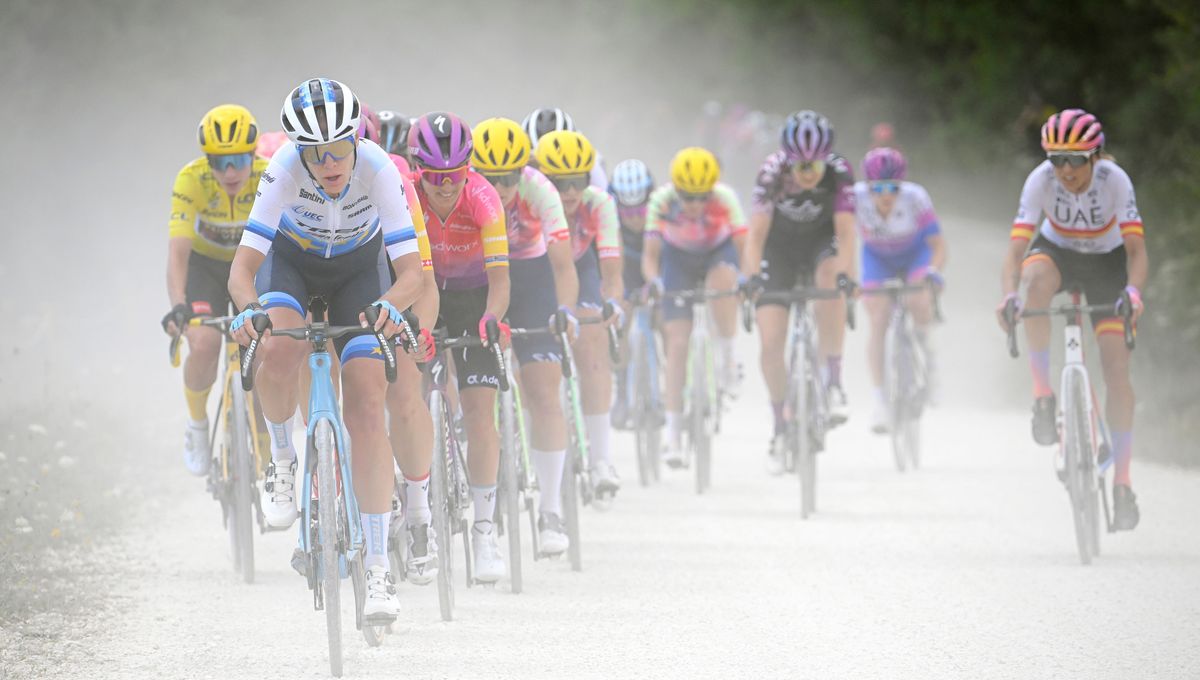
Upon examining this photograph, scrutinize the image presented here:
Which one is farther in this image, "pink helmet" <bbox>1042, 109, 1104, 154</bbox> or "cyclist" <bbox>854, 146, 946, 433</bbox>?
"cyclist" <bbox>854, 146, 946, 433</bbox>

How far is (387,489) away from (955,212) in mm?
31229

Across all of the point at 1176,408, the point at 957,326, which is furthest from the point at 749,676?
the point at 957,326

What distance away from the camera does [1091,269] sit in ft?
30.6

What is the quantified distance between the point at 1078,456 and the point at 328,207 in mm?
4157

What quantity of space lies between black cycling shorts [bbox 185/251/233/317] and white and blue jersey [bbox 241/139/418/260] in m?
2.54

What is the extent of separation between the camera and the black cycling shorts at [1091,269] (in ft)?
30.5

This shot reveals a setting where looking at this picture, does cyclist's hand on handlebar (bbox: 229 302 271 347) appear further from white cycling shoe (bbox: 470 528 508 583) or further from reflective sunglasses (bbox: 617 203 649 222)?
reflective sunglasses (bbox: 617 203 649 222)

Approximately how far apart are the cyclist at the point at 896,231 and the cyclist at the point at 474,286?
635 centimetres

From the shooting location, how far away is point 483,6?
144 feet

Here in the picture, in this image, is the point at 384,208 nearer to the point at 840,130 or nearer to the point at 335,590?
the point at 335,590

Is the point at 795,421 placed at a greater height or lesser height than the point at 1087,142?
lesser

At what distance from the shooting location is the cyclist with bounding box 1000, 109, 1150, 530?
360 inches

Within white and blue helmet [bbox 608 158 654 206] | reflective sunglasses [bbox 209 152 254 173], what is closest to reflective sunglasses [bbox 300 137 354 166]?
reflective sunglasses [bbox 209 152 254 173]

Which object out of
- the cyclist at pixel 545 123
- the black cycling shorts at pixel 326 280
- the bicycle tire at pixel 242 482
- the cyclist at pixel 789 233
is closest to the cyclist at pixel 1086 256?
the cyclist at pixel 789 233
